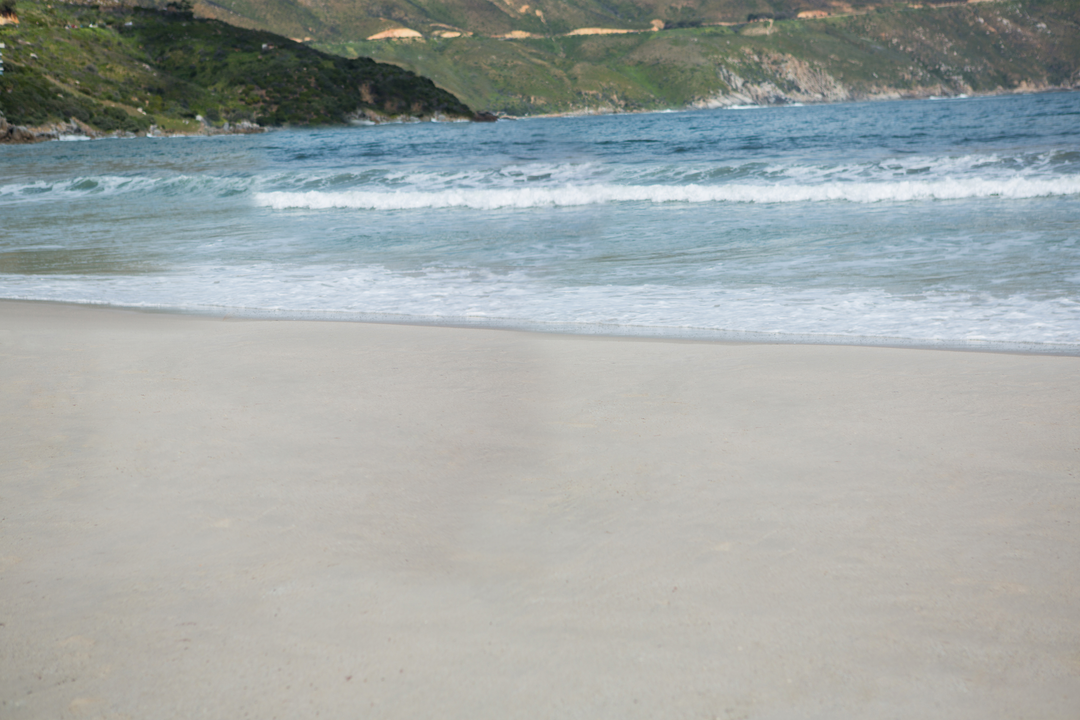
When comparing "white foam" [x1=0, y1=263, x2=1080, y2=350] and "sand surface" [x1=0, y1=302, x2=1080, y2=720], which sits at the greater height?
"white foam" [x1=0, y1=263, x2=1080, y2=350]

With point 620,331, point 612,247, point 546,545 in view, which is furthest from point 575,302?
point 546,545

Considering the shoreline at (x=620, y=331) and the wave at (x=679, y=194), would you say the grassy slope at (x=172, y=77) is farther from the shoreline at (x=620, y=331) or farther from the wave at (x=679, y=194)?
the shoreline at (x=620, y=331)

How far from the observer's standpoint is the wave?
12.6 m

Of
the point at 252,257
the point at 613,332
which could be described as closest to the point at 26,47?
the point at 252,257

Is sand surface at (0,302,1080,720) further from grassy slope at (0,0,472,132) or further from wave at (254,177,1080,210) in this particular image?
grassy slope at (0,0,472,132)

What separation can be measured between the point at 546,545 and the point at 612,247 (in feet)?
23.0

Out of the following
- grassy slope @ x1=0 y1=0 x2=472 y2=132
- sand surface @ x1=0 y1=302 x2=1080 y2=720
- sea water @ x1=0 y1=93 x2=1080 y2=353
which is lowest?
sand surface @ x1=0 y1=302 x2=1080 y2=720

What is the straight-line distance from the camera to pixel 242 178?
19.7 m

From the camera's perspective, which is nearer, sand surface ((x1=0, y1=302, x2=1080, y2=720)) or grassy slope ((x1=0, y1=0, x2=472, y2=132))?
sand surface ((x1=0, y1=302, x2=1080, y2=720))

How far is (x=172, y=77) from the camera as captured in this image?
94000 millimetres

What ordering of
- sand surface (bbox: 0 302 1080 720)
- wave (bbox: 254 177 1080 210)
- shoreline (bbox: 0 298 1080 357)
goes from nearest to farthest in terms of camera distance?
sand surface (bbox: 0 302 1080 720) < shoreline (bbox: 0 298 1080 357) < wave (bbox: 254 177 1080 210)

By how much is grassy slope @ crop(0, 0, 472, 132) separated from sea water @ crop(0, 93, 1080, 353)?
6178 cm

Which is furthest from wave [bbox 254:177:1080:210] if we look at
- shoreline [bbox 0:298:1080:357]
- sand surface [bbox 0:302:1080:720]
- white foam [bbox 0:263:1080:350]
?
sand surface [bbox 0:302:1080:720]

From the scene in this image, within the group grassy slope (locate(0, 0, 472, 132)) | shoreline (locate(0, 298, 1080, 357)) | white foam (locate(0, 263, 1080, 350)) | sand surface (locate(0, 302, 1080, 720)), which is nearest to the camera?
sand surface (locate(0, 302, 1080, 720))
